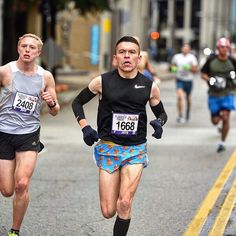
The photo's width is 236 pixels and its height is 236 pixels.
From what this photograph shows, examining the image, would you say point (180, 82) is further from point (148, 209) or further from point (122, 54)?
point (122, 54)

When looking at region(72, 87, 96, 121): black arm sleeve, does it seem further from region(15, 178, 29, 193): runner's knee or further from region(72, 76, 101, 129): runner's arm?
region(15, 178, 29, 193): runner's knee

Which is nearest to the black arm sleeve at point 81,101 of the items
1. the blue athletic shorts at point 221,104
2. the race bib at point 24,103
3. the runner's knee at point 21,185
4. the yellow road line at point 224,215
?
the race bib at point 24,103

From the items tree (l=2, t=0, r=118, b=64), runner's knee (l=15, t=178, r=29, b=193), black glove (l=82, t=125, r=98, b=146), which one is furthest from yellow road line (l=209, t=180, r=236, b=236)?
tree (l=2, t=0, r=118, b=64)

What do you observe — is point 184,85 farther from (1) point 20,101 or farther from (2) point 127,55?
(2) point 127,55

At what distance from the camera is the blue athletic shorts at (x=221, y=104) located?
1106 cm

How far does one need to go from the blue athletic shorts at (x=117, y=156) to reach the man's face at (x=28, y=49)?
3.22 feet

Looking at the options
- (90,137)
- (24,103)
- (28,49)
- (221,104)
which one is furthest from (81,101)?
(221,104)

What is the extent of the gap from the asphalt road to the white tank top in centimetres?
102

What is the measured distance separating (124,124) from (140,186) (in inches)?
124

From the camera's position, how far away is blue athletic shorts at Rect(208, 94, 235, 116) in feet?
36.3

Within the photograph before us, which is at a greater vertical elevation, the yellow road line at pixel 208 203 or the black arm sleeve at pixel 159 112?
the black arm sleeve at pixel 159 112

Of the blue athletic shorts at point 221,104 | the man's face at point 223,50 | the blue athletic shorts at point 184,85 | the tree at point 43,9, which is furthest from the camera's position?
the tree at point 43,9

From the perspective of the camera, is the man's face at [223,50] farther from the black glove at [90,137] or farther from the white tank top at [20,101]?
the black glove at [90,137]

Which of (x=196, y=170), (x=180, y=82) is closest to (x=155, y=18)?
(x=180, y=82)
